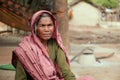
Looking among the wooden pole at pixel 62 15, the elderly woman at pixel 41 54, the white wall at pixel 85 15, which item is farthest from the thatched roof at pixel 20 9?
the white wall at pixel 85 15

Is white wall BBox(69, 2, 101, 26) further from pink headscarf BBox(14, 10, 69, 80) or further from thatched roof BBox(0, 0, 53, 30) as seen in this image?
pink headscarf BBox(14, 10, 69, 80)

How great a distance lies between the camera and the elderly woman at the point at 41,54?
2.40 metres

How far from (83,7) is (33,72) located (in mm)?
28002

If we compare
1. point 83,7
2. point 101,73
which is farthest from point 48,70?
point 83,7

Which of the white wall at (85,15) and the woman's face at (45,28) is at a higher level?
the woman's face at (45,28)

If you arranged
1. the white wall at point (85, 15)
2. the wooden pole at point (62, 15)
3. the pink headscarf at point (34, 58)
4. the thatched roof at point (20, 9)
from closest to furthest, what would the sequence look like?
the pink headscarf at point (34, 58) → the thatched roof at point (20, 9) → the wooden pole at point (62, 15) → the white wall at point (85, 15)

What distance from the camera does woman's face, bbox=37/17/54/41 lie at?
246 centimetres

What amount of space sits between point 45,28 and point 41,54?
0.61ft

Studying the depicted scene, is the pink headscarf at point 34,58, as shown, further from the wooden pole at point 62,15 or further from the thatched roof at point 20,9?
the wooden pole at point 62,15

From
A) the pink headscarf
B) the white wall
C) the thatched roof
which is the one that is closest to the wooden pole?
the thatched roof

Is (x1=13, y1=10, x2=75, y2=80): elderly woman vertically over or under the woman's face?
under

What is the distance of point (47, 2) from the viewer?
6.96 metres

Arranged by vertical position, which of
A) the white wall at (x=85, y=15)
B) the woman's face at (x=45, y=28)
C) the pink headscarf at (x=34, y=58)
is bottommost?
the white wall at (x=85, y=15)

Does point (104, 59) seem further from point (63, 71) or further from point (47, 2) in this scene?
point (63, 71)
